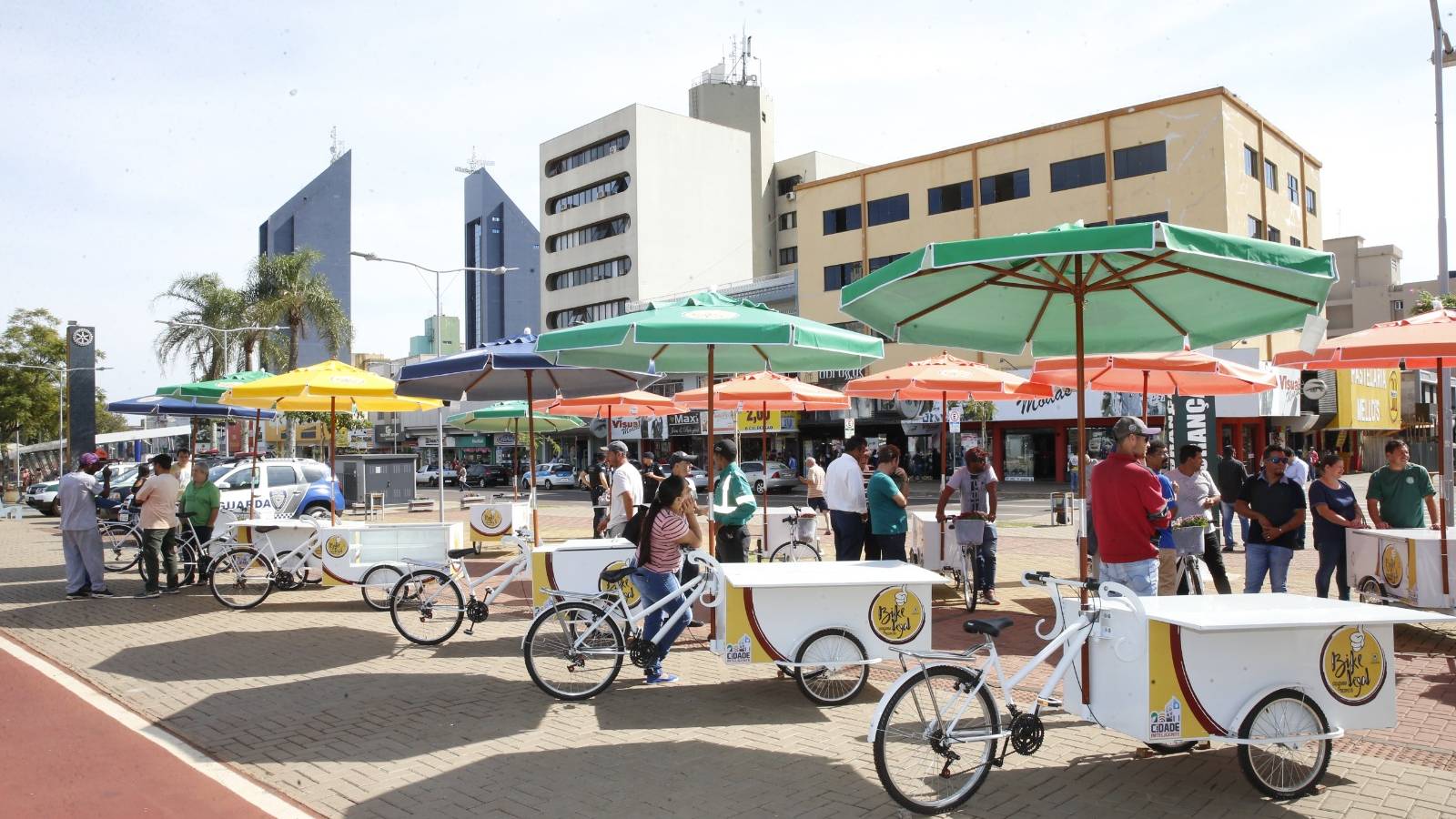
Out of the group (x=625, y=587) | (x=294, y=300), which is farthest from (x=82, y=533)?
(x=294, y=300)

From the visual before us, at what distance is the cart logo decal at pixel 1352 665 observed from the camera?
4691 mm

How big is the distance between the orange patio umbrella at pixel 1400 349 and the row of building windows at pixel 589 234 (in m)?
53.4

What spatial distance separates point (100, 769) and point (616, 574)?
3353 mm

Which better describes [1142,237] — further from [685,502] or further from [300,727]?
[300,727]

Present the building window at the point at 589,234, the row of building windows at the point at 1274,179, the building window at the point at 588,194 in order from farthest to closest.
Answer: the building window at the point at 589,234, the building window at the point at 588,194, the row of building windows at the point at 1274,179

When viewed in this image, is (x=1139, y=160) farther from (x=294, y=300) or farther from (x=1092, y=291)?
(x=294, y=300)

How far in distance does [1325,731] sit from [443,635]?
22.7 ft

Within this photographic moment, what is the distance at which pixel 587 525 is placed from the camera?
24.4 metres

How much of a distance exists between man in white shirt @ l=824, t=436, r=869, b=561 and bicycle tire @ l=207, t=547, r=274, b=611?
6.65 meters

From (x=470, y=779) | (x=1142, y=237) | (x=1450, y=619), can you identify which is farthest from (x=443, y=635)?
(x=1450, y=619)

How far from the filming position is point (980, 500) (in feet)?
32.4

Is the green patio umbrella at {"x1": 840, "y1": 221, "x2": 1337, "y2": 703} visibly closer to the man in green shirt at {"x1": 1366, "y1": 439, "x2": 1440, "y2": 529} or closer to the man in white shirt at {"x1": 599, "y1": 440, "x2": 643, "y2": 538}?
the man in green shirt at {"x1": 1366, "y1": 439, "x2": 1440, "y2": 529}

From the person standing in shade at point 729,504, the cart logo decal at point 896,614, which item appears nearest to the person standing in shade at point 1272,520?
the cart logo decal at point 896,614

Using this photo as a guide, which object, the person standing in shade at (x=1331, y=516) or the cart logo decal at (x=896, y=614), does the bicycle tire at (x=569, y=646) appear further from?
the person standing in shade at (x=1331, y=516)
